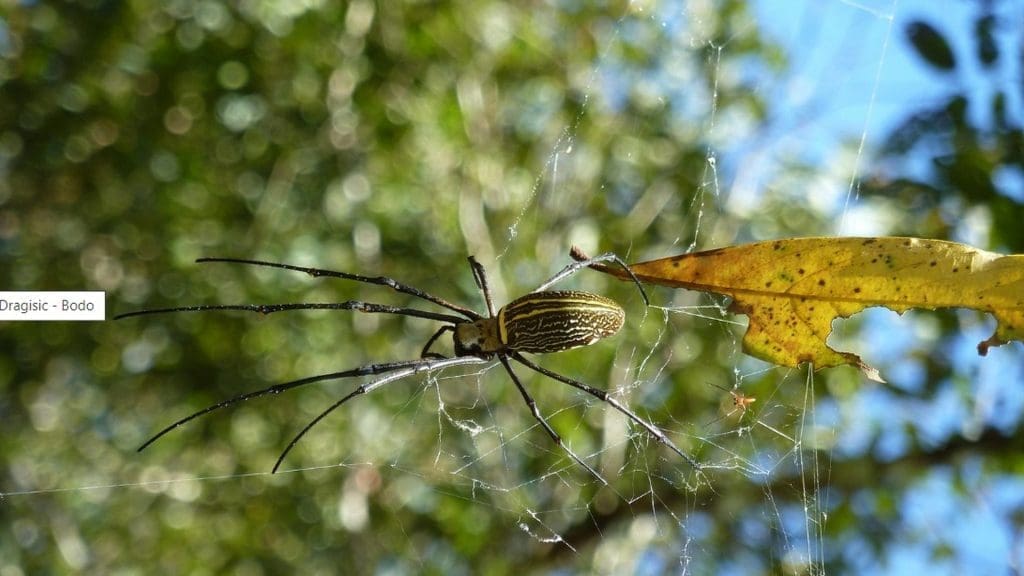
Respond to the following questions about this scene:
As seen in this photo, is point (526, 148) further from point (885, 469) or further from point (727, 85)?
point (885, 469)

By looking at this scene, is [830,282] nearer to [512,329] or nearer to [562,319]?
[562,319]

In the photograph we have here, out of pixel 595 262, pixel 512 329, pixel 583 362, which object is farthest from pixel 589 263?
pixel 583 362

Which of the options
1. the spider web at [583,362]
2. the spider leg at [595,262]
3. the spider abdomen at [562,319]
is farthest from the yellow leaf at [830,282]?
the spider web at [583,362]

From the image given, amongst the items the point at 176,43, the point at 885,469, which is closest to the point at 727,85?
the point at 885,469

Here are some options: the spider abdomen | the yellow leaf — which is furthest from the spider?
the yellow leaf

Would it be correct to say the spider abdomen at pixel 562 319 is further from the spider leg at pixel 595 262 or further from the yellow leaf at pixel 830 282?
the yellow leaf at pixel 830 282
